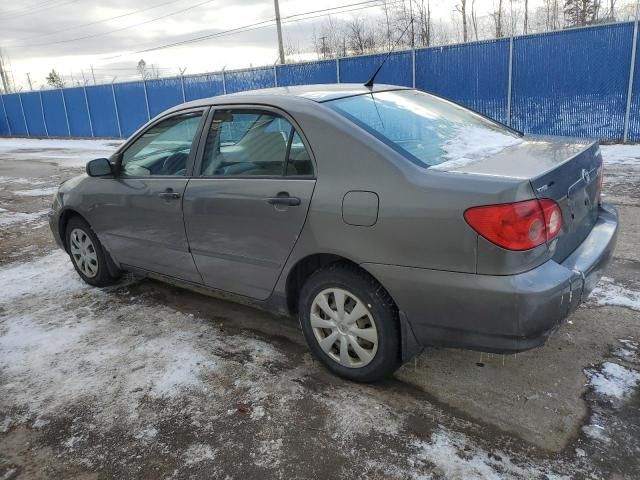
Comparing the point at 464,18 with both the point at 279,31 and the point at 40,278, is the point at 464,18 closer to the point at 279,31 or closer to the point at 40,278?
the point at 279,31

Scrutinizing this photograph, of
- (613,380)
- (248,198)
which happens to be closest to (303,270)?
(248,198)

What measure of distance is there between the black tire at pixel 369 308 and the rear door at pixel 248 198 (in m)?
0.27

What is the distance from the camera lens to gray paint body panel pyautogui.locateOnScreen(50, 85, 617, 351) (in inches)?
92.5

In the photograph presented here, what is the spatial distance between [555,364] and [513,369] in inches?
9.9

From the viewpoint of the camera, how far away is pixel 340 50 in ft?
121

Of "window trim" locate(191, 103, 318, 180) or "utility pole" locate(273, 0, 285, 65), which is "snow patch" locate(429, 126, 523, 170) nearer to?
"window trim" locate(191, 103, 318, 180)

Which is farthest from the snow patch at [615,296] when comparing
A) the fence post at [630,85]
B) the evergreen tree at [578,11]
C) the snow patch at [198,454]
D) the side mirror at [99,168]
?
the evergreen tree at [578,11]

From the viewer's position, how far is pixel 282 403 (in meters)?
2.86

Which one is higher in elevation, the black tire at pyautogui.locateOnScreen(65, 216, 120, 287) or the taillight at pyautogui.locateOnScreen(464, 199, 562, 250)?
the taillight at pyautogui.locateOnScreen(464, 199, 562, 250)

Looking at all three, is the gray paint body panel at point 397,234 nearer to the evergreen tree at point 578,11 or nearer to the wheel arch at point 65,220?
the wheel arch at point 65,220

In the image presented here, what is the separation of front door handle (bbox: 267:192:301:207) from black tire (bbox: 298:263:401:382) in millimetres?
405

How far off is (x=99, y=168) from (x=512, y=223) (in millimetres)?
3162

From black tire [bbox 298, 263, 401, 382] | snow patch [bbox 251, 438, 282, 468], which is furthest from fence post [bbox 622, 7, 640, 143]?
snow patch [bbox 251, 438, 282, 468]

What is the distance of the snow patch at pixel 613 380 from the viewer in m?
2.77
